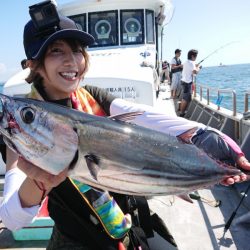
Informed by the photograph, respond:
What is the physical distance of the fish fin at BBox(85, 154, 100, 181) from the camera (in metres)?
1.32

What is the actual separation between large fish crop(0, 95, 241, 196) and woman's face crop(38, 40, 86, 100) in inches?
12.9

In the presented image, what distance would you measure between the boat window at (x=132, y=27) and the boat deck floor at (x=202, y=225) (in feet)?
13.7

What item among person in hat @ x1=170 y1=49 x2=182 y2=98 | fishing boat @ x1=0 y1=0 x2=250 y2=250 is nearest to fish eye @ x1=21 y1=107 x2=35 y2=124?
fishing boat @ x1=0 y1=0 x2=250 y2=250

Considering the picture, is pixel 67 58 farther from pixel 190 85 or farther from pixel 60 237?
pixel 190 85

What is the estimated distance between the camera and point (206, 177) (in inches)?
63.6

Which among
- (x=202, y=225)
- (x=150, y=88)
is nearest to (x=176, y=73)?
(x=150, y=88)

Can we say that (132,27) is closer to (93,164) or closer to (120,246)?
(120,246)

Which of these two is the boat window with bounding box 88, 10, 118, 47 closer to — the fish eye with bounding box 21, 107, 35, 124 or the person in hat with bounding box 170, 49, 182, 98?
the person in hat with bounding box 170, 49, 182, 98

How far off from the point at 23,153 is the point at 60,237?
71 centimetres

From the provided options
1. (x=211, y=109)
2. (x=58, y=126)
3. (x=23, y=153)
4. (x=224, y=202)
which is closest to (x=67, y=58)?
(x=58, y=126)

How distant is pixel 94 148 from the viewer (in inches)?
53.4

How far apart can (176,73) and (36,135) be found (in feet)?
40.8

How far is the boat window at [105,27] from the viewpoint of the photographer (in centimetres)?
776

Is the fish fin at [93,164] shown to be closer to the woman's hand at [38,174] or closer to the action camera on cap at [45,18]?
the woman's hand at [38,174]
